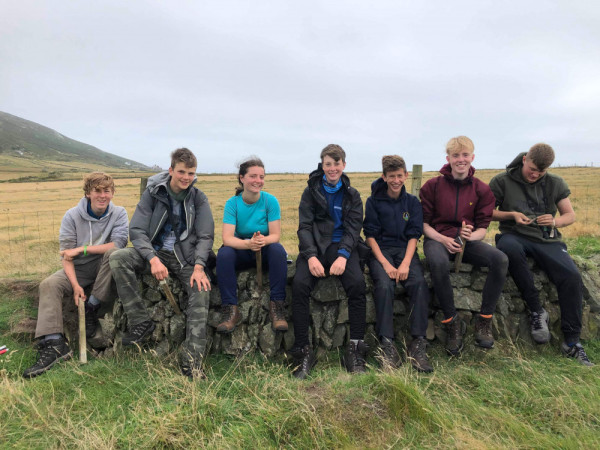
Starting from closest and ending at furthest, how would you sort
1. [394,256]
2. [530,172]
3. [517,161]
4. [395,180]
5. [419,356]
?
[419,356] < [395,180] < [394,256] < [530,172] < [517,161]

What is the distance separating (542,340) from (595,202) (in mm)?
19440

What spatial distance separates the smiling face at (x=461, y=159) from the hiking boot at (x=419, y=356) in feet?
7.31

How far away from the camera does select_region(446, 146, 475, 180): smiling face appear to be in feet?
16.1

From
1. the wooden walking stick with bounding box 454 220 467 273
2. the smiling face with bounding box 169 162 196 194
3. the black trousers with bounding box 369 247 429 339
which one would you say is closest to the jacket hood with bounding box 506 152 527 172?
the wooden walking stick with bounding box 454 220 467 273

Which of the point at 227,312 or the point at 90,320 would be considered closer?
the point at 227,312

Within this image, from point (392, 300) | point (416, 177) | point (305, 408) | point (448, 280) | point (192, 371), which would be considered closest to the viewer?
point (305, 408)

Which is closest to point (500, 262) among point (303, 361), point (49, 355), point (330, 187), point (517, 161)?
point (517, 161)

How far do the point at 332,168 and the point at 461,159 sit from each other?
1.72 m

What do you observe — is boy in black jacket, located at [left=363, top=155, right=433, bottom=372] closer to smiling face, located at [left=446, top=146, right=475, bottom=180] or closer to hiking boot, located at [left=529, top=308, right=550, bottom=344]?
smiling face, located at [left=446, top=146, right=475, bottom=180]

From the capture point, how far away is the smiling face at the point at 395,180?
4.91 metres

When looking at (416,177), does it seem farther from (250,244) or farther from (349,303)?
(250,244)

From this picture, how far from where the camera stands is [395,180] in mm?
4902

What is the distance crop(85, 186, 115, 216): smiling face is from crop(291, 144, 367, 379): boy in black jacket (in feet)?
8.80

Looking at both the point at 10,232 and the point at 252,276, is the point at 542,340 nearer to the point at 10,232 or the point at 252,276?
the point at 252,276
